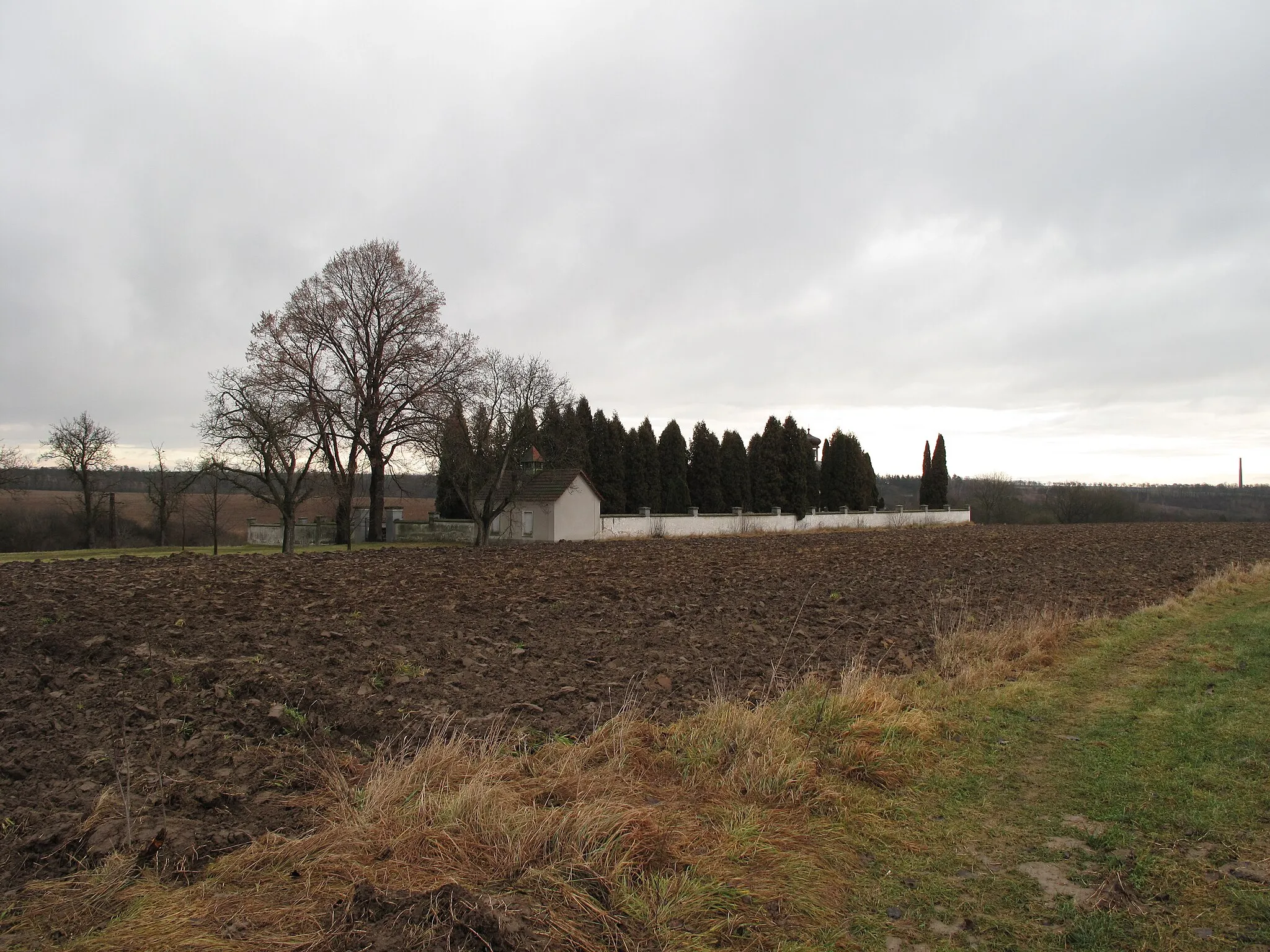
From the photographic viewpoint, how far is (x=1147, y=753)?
225 inches

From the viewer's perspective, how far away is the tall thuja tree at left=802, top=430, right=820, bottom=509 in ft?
182

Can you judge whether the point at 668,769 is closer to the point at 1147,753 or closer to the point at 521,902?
the point at 521,902

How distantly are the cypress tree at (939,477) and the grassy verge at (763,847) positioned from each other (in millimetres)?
66916

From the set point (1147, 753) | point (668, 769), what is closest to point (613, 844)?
point (668, 769)

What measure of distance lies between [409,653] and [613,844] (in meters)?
5.94

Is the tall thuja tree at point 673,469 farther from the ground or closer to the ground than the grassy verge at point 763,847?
farther from the ground

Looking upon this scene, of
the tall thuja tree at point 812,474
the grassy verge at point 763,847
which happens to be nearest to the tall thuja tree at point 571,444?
the tall thuja tree at point 812,474

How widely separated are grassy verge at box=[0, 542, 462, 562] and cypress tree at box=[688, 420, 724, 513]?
61.5ft

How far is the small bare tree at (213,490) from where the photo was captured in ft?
88.8

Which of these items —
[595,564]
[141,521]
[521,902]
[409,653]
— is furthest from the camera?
[141,521]

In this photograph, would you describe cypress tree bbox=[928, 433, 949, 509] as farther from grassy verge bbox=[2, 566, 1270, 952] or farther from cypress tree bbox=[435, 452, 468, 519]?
grassy verge bbox=[2, 566, 1270, 952]

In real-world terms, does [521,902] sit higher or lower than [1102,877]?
higher

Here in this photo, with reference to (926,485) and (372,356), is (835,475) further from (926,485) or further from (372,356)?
(372,356)

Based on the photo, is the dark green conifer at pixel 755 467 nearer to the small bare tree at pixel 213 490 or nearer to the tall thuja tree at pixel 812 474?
the tall thuja tree at pixel 812 474
